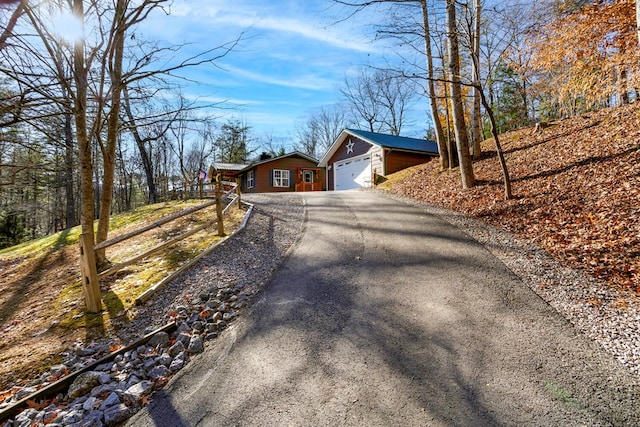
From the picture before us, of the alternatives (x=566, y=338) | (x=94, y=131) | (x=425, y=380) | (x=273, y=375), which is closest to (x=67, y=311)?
(x=94, y=131)

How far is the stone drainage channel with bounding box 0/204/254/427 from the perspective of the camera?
2301 mm

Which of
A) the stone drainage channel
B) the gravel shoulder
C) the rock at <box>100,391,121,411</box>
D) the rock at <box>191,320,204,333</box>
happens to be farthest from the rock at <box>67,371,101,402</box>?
the rock at <box>191,320,204,333</box>

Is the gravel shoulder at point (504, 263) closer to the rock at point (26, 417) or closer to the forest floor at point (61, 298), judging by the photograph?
the forest floor at point (61, 298)

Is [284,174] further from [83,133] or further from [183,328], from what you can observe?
[183,328]

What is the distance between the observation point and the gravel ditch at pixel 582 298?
2701 millimetres

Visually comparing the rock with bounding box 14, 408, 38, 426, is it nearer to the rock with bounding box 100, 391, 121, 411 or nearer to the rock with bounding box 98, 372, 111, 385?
the rock with bounding box 98, 372, 111, 385

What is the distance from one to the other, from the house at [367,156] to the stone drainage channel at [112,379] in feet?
44.9

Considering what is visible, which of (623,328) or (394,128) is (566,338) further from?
(394,128)

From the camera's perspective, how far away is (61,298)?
4.64 m

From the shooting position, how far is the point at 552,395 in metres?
2.22

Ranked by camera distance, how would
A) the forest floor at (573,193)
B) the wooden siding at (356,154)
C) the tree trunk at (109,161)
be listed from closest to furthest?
the forest floor at (573,193) → the tree trunk at (109,161) → the wooden siding at (356,154)

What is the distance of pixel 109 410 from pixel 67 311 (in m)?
2.66

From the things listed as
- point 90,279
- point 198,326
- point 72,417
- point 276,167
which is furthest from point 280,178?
point 72,417

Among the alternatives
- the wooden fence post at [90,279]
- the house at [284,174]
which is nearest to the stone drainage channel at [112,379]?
the wooden fence post at [90,279]
